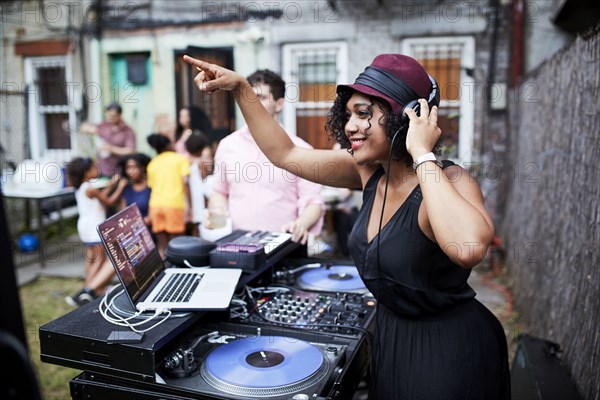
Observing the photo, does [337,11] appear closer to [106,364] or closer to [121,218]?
[121,218]

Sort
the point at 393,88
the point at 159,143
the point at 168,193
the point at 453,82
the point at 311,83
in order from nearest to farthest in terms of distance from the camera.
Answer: the point at 393,88, the point at 168,193, the point at 159,143, the point at 453,82, the point at 311,83

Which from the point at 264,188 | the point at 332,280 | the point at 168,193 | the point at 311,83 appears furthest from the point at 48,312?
the point at 311,83

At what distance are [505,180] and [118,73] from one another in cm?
621

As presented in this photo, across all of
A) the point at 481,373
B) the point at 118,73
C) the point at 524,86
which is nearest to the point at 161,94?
the point at 118,73

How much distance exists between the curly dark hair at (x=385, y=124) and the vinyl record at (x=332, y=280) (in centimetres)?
58

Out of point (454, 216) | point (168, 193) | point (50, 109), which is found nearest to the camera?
point (454, 216)

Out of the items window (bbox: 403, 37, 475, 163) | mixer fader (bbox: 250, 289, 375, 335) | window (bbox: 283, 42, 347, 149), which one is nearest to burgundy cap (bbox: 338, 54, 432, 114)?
mixer fader (bbox: 250, 289, 375, 335)

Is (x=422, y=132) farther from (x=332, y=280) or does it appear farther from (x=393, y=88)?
(x=332, y=280)

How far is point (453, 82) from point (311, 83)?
6.70 feet

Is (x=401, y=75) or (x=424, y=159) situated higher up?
(x=401, y=75)

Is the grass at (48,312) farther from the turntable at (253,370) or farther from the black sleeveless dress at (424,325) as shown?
the black sleeveless dress at (424,325)

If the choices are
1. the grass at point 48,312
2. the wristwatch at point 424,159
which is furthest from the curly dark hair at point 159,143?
the wristwatch at point 424,159

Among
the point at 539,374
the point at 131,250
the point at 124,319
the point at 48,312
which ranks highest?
the point at 131,250

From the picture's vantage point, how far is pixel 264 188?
3154 mm
